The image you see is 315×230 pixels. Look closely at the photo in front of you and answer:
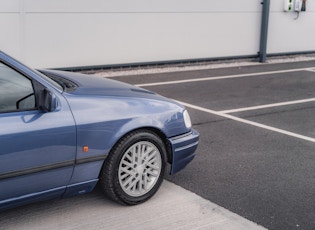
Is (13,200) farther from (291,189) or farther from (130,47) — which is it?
(130,47)

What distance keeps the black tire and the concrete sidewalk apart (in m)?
0.13

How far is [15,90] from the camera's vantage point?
12.0 feet

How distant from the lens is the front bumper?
4.43 meters

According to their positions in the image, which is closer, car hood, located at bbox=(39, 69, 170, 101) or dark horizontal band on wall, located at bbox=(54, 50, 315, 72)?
car hood, located at bbox=(39, 69, 170, 101)

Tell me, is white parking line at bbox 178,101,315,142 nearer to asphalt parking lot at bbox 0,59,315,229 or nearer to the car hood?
asphalt parking lot at bbox 0,59,315,229

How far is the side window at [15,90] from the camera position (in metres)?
3.59

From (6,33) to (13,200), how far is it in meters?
6.82

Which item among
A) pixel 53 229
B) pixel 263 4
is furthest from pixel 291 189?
pixel 263 4

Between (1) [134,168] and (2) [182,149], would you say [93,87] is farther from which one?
(2) [182,149]

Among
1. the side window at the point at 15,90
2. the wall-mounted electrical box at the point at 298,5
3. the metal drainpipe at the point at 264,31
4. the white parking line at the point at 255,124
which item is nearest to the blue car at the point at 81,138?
the side window at the point at 15,90

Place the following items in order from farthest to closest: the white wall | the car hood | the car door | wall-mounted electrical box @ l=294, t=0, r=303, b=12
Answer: wall-mounted electrical box @ l=294, t=0, r=303, b=12, the white wall, the car hood, the car door

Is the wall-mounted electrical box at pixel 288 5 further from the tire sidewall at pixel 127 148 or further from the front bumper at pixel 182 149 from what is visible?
the tire sidewall at pixel 127 148

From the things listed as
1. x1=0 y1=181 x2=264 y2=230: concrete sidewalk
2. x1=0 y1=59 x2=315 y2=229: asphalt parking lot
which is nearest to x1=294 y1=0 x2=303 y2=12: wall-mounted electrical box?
x1=0 y1=59 x2=315 y2=229: asphalt parking lot

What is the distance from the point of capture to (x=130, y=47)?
37.4 feet
